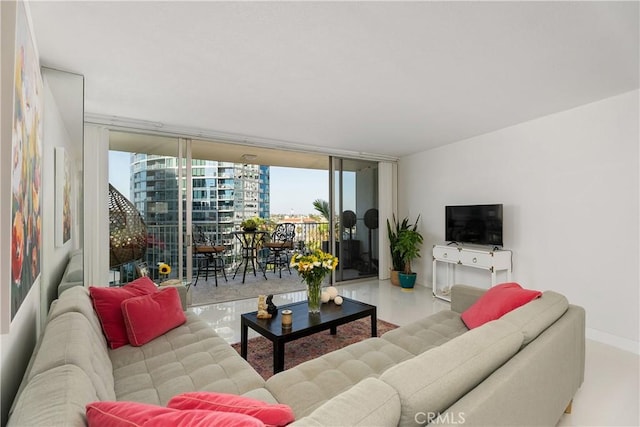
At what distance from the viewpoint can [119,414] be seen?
0.82 metres

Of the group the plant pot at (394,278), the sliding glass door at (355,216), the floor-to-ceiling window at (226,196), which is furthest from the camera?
the sliding glass door at (355,216)

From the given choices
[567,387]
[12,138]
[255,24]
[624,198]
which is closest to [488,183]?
[624,198]

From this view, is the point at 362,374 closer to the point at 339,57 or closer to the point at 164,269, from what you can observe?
the point at 339,57

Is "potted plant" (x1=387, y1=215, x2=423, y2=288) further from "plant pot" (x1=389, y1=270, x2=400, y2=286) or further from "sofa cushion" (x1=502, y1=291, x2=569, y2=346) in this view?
"sofa cushion" (x1=502, y1=291, x2=569, y2=346)

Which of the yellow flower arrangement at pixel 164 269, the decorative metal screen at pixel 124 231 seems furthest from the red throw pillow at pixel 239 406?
the decorative metal screen at pixel 124 231

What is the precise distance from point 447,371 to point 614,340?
3291 millimetres

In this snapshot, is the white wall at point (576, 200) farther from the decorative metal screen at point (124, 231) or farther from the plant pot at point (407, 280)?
the decorative metal screen at point (124, 231)

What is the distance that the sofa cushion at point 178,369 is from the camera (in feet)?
4.94

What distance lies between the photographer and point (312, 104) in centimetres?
321

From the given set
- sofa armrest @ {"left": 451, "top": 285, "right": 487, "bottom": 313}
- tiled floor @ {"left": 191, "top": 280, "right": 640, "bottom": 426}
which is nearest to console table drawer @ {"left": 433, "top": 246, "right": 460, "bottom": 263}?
tiled floor @ {"left": 191, "top": 280, "right": 640, "bottom": 426}

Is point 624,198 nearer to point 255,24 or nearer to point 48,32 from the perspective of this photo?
point 255,24

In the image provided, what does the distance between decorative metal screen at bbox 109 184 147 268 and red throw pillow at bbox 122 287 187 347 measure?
76.6 inches

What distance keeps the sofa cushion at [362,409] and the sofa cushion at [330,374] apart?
0.62 metres

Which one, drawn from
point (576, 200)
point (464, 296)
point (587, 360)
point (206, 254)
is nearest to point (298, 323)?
point (464, 296)
